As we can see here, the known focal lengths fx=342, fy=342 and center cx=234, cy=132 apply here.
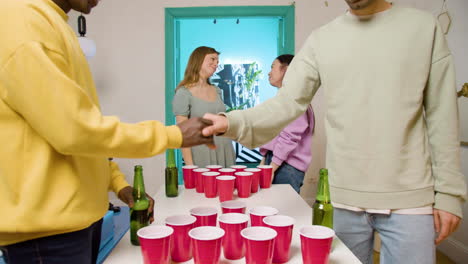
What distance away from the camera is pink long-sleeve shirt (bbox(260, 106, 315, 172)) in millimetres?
2125

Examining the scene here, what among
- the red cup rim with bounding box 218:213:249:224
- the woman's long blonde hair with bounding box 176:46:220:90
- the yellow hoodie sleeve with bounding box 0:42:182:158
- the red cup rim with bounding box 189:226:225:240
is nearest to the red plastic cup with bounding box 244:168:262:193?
the red cup rim with bounding box 218:213:249:224

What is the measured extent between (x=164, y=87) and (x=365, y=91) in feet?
9.12

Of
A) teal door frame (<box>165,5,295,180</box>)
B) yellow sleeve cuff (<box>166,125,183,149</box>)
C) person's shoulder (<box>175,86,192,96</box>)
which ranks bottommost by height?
yellow sleeve cuff (<box>166,125,183,149</box>)

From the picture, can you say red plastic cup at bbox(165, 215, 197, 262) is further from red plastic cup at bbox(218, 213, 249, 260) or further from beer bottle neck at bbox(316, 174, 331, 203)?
beer bottle neck at bbox(316, 174, 331, 203)

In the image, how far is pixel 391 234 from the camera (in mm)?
1078

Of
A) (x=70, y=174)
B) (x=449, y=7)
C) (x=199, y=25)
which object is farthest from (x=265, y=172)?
(x=199, y=25)

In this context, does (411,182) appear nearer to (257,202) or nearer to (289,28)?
(257,202)

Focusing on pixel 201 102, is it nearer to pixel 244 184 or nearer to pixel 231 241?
pixel 244 184

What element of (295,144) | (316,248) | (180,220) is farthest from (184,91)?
(316,248)

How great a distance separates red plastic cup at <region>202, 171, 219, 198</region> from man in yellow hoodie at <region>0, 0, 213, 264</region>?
2.08ft

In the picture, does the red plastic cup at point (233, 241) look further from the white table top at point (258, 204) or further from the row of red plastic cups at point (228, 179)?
the row of red plastic cups at point (228, 179)

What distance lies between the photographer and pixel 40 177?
2.48 ft

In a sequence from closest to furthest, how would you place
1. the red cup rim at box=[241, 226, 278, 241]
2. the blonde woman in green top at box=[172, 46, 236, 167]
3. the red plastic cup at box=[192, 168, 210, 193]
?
the red cup rim at box=[241, 226, 278, 241], the red plastic cup at box=[192, 168, 210, 193], the blonde woman in green top at box=[172, 46, 236, 167]

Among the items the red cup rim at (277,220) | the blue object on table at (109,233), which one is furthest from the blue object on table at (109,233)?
the red cup rim at (277,220)
